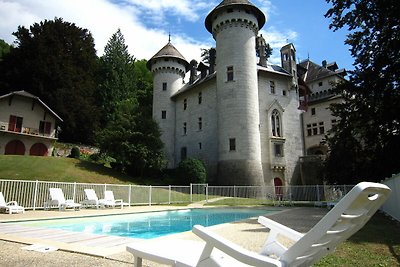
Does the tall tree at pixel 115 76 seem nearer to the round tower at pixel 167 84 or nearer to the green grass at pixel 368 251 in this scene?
the round tower at pixel 167 84

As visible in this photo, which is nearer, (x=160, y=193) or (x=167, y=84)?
(x=160, y=193)

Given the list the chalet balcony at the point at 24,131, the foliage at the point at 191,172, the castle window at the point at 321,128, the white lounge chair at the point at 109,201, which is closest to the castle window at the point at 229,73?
the foliage at the point at 191,172

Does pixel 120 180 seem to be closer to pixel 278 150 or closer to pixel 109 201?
pixel 109 201

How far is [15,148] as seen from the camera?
29.7m

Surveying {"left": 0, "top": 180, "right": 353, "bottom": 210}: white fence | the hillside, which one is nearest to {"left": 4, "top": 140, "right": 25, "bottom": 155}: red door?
the hillside

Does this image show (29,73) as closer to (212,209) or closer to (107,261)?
(212,209)

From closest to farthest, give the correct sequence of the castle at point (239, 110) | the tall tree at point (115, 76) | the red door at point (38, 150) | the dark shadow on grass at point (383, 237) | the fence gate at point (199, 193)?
the dark shadow on grass at point (383, 237) < the fence gate at point (199, 193) < the castle at point (239, 110) < the red door at point (38, 150) < the tall tree at point (115, 76)

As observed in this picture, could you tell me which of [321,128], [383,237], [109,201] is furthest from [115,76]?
[383,237]

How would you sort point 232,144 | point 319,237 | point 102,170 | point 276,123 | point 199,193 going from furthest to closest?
point 276,123
point 232,144
point 102,170
point 199,193
point 319,237

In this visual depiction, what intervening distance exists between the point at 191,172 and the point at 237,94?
9.18 metres

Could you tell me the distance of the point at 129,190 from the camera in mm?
16312

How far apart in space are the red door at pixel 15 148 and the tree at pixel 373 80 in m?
30.2

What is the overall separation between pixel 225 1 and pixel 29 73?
24.5m

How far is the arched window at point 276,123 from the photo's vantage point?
30361 millimetres
